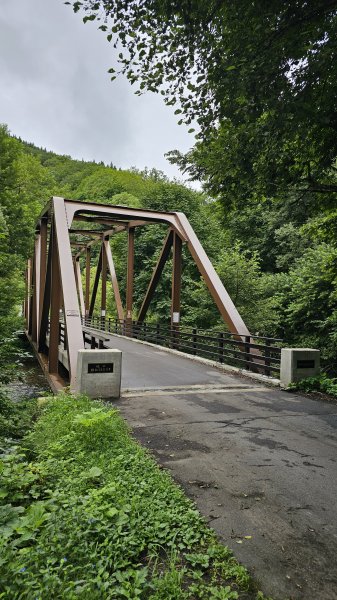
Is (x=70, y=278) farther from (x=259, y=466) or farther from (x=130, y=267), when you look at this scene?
(x=130, y=267)

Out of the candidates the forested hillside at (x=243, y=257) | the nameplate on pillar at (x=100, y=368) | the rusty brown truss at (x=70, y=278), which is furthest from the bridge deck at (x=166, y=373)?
the forested hillside at (x=243, y=257)

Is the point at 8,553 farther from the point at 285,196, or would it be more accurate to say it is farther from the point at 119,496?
the point at 285,196

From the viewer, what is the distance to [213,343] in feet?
72.0

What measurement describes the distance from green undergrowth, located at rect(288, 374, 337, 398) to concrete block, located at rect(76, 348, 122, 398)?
3843 millimetres

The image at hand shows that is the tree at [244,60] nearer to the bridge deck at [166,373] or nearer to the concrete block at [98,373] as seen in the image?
the concrete block at [98,373]

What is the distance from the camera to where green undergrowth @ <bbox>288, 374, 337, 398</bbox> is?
816cm

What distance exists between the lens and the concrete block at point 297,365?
8586mm

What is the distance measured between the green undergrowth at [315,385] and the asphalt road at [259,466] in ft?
2.04

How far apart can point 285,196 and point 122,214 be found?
32.9ft

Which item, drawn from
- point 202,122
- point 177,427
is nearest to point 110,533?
point 177,427

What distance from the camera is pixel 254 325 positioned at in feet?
55.4

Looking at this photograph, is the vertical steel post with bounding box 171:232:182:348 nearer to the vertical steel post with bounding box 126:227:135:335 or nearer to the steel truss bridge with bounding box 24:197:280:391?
the steel truss bridge with bounding box 24:197:280:391

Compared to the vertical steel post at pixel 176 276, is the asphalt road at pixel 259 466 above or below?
below

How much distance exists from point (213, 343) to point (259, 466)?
1770 cm
